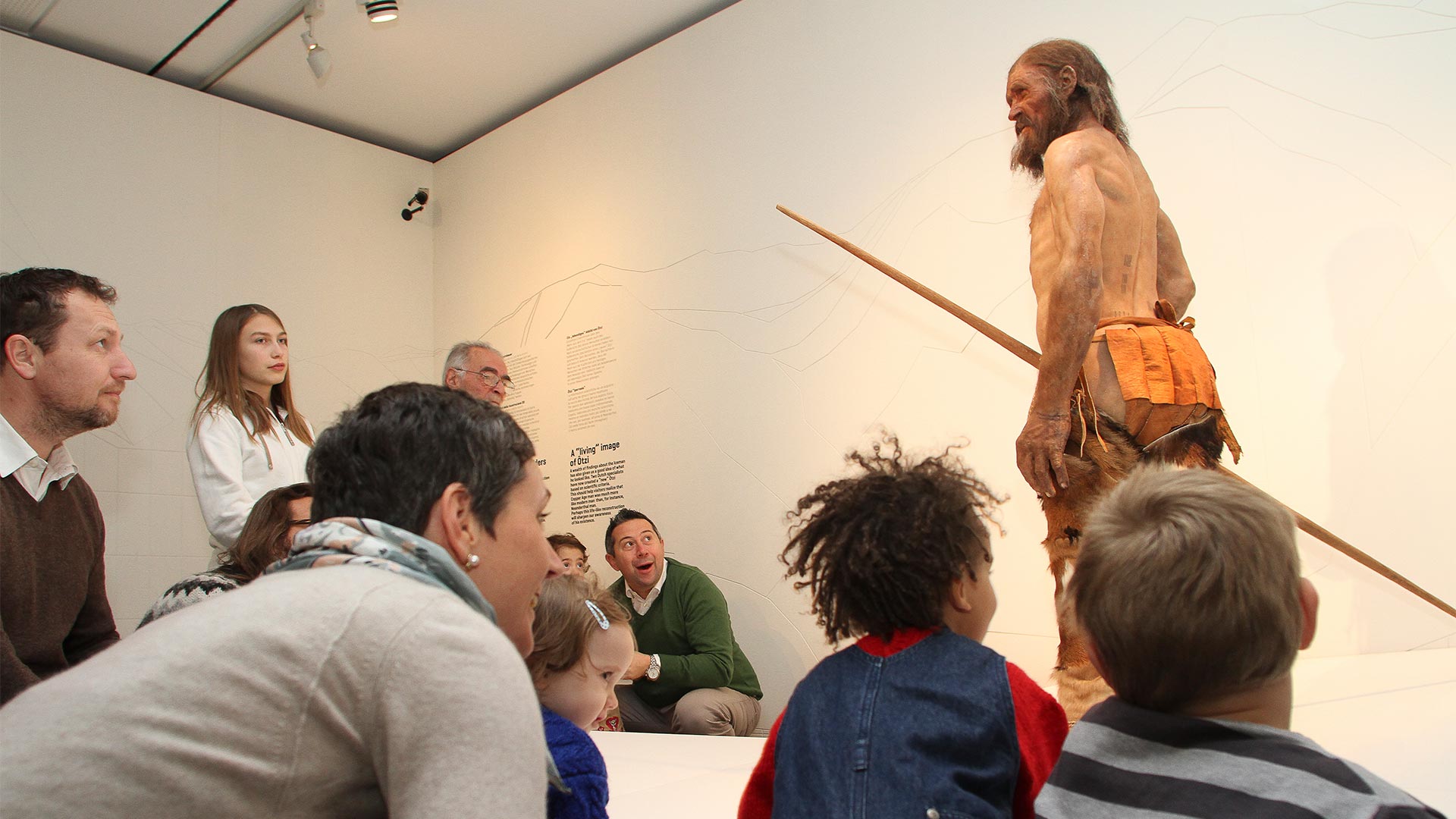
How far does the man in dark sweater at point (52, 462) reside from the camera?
6.61 ft

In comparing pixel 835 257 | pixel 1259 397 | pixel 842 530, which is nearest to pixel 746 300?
pixel 835 257

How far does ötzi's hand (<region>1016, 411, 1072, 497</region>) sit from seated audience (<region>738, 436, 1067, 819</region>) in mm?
Result: 853

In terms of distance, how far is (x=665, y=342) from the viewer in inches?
192

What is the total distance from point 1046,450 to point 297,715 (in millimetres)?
1738

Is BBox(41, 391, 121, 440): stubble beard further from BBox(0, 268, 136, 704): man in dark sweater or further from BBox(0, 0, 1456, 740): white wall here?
BBox(0, 0, 1456, 740): white wall

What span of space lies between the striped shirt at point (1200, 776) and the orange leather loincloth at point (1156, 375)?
4.16 ft

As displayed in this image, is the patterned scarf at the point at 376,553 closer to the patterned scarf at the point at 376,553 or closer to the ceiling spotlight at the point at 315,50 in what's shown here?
the patterned scarf at the point at 376,553

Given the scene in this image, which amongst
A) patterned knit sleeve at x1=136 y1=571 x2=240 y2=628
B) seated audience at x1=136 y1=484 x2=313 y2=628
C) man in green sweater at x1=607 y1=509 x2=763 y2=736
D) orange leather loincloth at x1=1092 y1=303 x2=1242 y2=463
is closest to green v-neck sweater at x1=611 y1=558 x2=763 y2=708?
man in green sweater at x1=607 y1=509 x2=763 y2=736

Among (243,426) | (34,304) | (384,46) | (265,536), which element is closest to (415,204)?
(384,46)

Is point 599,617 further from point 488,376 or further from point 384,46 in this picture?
point 384,46

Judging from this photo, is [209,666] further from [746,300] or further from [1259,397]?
[746,300]

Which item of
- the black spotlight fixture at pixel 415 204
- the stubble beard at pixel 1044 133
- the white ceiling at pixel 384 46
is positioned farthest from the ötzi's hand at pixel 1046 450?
the black spotlight fixture at pixel 415 204

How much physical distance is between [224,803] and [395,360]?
5438mm

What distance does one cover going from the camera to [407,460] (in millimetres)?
1027
